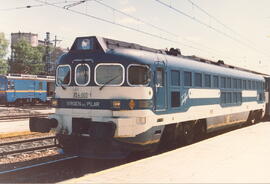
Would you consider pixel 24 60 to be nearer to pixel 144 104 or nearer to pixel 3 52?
pixel 3 52

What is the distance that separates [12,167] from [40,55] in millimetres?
58506

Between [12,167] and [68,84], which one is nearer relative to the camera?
[12,167]

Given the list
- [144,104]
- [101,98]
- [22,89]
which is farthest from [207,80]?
[22,89]

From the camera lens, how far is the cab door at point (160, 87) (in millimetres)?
8945

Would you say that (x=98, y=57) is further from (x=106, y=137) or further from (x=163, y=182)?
(x=163, y=182)

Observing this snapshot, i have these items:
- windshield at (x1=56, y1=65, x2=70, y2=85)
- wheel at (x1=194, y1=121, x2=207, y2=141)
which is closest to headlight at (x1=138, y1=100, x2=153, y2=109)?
windshield at (x1=56, y1=65, x2=70, y2=85)

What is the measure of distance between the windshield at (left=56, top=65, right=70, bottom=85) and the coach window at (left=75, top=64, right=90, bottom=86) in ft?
1.07

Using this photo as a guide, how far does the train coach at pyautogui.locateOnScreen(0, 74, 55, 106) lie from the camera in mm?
32250

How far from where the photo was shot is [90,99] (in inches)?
339

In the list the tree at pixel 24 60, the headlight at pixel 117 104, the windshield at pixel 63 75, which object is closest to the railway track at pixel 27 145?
the windshield at pixel 63 75

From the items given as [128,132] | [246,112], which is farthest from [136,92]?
[246,112]

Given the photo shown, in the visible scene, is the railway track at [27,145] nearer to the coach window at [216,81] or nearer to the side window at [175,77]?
the side window at [175,77]

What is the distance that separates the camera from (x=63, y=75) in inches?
366

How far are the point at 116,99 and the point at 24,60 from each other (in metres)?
58.0
